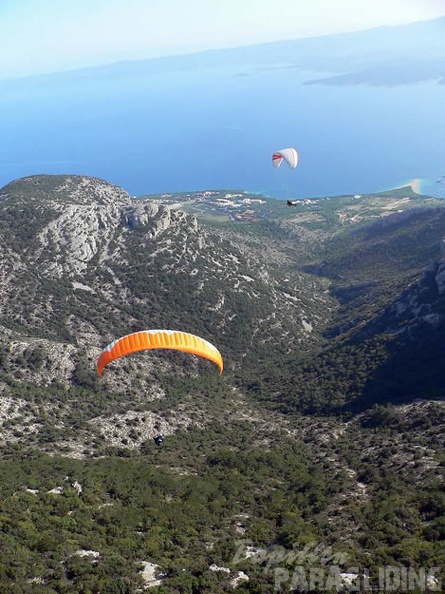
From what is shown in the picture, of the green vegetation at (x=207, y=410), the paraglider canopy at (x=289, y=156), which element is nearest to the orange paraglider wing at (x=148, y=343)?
the green vegetation at (x=207, y=410)

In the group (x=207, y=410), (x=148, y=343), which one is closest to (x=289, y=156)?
(x=207, y=410)

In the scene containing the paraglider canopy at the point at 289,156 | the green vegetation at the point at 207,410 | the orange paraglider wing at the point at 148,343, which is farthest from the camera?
the paraglider canopy at the point at 289,156

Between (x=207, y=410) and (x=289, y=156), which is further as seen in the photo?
(x=289, y=156)

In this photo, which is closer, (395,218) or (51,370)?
(51,370)

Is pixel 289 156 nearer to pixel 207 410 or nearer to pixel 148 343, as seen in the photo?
pixel 207 410

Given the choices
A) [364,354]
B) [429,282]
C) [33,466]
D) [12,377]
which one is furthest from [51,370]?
[429,282]

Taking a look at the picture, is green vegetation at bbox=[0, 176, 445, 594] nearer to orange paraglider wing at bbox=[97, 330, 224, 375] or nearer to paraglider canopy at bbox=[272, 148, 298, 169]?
orange paraglider wing at bbox=[97, 330, 224, 375]

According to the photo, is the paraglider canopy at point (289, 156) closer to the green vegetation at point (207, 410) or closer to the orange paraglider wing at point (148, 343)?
the green vegetation at point (207, 410)

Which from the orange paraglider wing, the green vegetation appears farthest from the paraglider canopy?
the orange paraglider wing

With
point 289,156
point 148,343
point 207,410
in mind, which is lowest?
point 207,410

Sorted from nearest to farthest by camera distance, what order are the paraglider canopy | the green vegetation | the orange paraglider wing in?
1. the green vegetation
2. the orange paraglider wing
3. the paraglider canopy

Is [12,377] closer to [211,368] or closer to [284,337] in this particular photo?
[211,368]
